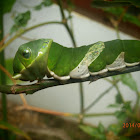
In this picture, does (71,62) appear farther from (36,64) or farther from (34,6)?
(34,6)

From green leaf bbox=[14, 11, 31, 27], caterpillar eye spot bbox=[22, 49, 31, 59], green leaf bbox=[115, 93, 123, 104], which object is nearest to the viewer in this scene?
caterpillar eye spot bbox=[22, 49, 31, 59]

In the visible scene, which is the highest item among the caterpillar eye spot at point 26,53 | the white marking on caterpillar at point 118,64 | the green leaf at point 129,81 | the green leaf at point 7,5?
the green leaf at point 7,5

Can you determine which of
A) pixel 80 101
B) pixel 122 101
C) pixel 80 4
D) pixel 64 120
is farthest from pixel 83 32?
pixel 64 120

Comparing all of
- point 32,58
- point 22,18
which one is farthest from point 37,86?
point 22,18

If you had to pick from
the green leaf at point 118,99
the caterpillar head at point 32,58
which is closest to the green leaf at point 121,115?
the green leaf at point 118,99

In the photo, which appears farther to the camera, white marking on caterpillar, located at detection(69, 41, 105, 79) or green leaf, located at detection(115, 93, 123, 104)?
green leaf, located at detection(115, 93, 123, 104)

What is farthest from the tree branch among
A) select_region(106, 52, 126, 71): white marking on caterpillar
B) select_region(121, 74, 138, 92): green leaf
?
select_region(121, 74, 138, 92): green leaf

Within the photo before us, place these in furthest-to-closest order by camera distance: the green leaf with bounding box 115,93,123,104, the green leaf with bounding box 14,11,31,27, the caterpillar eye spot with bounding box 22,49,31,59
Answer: the green leaf with bounding box 115,93,123,104 → the green leaf with bounding box 14,11,31,27 → the caterpillar eye spot with bounding box 22,49,31,59

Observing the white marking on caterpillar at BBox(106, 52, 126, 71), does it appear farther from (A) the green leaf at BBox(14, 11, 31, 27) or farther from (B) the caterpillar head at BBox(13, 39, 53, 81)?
(A) the green leaf at BBox(14, 11, 31, 27)

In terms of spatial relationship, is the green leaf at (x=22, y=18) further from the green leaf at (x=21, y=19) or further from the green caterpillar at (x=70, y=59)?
the green caterpillar at (x=70, y=59)
